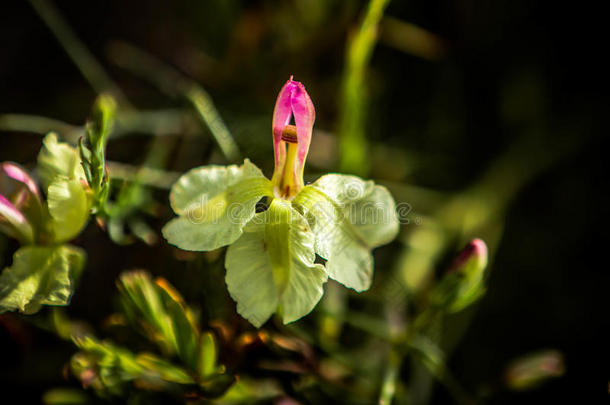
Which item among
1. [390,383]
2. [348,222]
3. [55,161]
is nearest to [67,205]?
[55,161]

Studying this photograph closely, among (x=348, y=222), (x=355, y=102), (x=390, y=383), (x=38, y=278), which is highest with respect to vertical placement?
(x=355, y=102)

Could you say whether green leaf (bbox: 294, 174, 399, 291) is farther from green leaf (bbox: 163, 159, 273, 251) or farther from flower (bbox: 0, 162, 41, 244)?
flower (bbox: 0, 162, 41, 244)

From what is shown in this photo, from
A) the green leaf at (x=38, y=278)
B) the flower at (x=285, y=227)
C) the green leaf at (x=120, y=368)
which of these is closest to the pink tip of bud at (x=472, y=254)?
the flower at (x=285, y=227)

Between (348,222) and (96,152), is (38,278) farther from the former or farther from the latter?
(348,222)

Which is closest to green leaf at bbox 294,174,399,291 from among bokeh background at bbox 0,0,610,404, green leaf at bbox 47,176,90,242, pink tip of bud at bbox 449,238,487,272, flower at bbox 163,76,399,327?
flower at bbox 163,76,399,327

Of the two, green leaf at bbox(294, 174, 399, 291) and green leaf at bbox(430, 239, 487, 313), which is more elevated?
green leaf at bbox(294, 174, 399, 291)

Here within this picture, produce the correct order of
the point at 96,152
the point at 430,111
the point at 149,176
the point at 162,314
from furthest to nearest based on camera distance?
the point at 430,111, the point at 149,176, the point at 162,314, the point at 96,152
